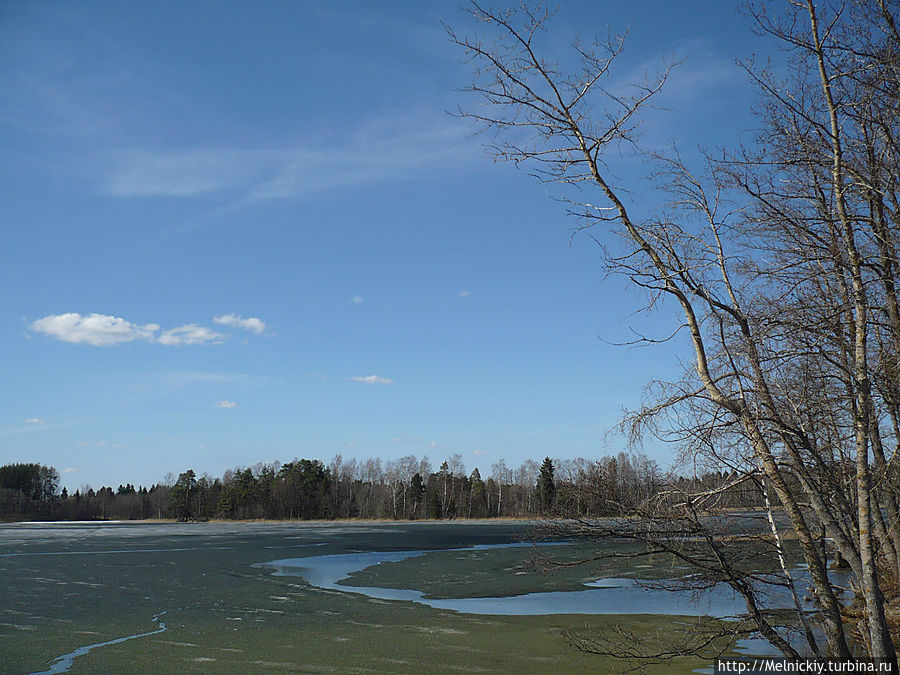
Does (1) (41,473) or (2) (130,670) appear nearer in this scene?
(2) (130,670)

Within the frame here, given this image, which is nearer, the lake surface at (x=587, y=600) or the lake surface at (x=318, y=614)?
the lake surface at (x=318, y=614)

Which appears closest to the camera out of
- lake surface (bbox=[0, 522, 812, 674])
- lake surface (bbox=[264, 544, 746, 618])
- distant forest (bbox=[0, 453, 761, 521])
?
lake surface (bbox=[0, 522, 812, 674])

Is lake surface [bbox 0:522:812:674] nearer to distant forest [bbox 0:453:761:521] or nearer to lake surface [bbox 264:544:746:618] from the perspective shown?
lake surface [bbox 264:544:746:618]

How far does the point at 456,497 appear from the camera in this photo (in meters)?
93.4

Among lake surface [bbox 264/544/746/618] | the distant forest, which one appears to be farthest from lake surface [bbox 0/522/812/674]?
the distant forest

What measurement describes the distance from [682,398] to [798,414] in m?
1.41

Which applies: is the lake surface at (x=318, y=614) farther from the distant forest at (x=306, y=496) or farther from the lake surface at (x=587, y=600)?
the distant forest at (x=306, y=496)

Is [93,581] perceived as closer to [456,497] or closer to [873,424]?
[873,424]

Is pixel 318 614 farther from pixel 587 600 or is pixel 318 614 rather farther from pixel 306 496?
pixel 306 496

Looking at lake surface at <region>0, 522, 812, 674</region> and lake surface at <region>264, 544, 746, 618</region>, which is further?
lake surface at <region>264, 544, 746, 618</region>

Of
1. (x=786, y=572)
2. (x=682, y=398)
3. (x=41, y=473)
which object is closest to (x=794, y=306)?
(x=682, y=398)

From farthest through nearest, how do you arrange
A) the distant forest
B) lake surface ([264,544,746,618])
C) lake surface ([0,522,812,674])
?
1. the distant forest
2. lake surface ([264,544,746,618])
3. lake surface ([0,522,812,674])

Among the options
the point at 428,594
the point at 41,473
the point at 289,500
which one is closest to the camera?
the point at 428,594

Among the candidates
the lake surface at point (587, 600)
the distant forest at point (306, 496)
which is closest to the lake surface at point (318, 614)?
the lake surface at point (587, 600)
